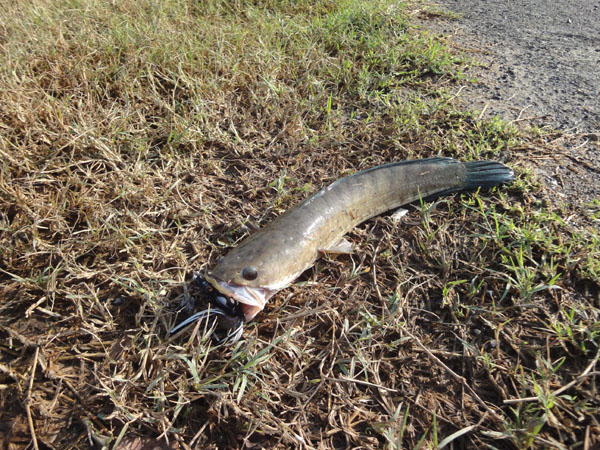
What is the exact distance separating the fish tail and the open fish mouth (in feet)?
6.15

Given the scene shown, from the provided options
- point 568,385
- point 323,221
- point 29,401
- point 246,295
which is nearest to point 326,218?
point 323,221

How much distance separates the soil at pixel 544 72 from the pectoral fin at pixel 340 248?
65.0 inches

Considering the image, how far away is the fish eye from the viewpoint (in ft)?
7.10

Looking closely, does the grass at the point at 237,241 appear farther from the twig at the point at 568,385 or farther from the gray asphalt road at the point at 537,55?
the gray asphalt road at the point at 537,55

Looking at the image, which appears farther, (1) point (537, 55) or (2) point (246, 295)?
(1) point (537, 55)

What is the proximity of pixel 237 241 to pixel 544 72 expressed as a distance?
3663mm

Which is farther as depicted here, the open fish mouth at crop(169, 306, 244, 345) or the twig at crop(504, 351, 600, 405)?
the open fish mouth at crop(169, 306, 244, 345)

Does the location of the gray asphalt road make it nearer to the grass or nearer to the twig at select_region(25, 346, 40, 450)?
the grass

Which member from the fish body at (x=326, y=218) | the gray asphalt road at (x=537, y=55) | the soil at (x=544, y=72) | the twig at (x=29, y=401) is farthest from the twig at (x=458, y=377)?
the gray asphalt road at (x=537, y=55)

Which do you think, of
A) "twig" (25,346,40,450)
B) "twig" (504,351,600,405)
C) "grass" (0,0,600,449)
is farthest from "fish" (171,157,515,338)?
"twig" (504,351,600,405)

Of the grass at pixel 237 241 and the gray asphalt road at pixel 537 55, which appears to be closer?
the grass at pixel 237 241

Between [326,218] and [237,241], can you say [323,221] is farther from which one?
[237,241]

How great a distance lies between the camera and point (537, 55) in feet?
14.4

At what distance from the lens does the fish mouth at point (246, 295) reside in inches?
81.9
